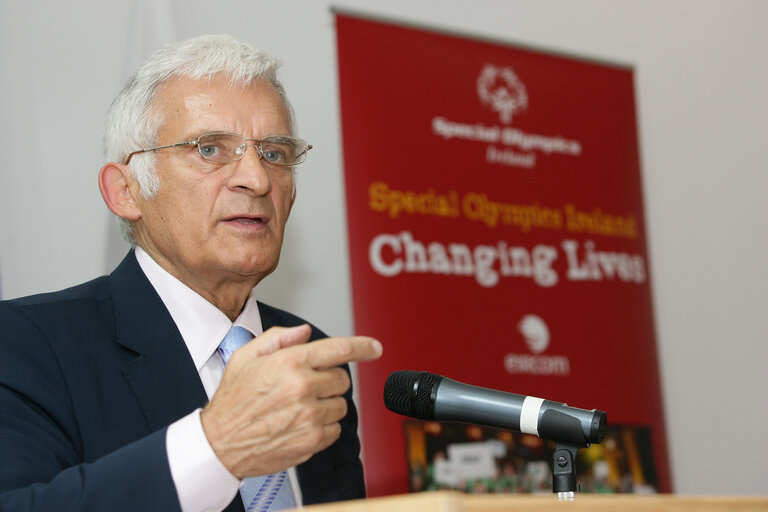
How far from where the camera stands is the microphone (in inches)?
59.4

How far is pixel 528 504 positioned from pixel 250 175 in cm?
130

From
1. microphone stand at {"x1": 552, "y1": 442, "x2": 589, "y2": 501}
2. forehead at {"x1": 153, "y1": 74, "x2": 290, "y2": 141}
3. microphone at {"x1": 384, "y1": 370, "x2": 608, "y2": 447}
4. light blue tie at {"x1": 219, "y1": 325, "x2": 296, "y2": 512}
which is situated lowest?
light blue tie at {"x1": 219, "y1": 325, "x2": 296, "y2": 512}

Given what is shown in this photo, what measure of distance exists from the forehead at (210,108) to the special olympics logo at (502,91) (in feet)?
6.23

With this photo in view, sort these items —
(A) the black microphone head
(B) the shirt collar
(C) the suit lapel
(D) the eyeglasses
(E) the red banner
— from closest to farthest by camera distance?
(A) the black microphone head, (C) the suit lapel, (B) the shirt collar, (D) the eyeglasses, (E) the red banner

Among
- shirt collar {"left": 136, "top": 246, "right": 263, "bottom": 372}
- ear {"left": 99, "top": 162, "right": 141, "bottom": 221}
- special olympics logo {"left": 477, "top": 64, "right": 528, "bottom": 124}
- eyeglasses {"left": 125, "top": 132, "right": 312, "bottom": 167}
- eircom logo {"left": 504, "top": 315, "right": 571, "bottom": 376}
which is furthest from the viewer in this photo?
special olympics logo {"left": 477, "top": 64, "right": 528, "bottom": 124}

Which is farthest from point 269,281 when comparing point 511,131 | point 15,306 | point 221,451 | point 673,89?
point 673,89

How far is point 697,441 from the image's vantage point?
14.2ft

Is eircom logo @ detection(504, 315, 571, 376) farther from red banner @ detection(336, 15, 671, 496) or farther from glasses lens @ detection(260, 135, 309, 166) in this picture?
glasses lens @ detection(260, 135, 309, 166)

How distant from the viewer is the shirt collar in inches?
81.6

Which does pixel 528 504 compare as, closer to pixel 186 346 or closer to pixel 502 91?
pixel 186 346

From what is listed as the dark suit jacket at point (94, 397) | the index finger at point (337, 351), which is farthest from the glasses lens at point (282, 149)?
the index finger at point (337, 351)

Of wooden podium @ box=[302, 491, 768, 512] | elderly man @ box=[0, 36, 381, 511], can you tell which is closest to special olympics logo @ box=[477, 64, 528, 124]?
elderly man @ box=[0, 36, 381, 511]

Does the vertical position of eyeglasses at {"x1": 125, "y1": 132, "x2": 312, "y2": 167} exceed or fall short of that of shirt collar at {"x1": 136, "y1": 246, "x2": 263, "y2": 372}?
it exceeds it

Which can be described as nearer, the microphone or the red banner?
the microphone
